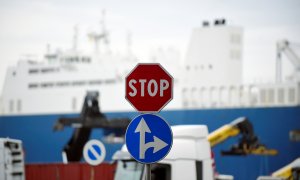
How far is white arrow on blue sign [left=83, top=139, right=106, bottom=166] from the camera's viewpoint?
42.4 ft

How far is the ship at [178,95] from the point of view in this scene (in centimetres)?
2122

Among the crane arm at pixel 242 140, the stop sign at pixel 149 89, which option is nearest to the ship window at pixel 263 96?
the crane arm at pixel 242 140

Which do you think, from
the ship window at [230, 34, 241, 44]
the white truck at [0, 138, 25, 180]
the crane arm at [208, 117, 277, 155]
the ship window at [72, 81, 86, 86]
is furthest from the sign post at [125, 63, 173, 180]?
the ship window at [72, 81, 86, 86]

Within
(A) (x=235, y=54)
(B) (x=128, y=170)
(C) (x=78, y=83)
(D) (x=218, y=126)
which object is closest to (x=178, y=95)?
(A) (x=235, y=54)

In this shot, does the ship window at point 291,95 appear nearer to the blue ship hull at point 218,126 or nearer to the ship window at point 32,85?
the blue ship hull at point 218,126

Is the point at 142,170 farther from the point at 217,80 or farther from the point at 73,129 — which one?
the point at 217,80

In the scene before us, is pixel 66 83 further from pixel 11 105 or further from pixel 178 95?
pixel 178 95

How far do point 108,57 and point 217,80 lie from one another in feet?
20.1

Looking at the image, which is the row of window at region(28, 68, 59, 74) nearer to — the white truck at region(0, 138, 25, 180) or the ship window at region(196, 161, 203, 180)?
the white truck at region(0, 138, 25, 180)

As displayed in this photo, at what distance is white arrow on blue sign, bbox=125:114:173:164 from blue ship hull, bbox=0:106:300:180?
13902mm

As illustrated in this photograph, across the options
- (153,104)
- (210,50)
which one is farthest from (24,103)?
(153,104)

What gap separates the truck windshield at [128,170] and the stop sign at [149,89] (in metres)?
3.84

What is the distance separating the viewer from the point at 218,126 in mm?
21672

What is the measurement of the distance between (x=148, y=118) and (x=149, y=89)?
11.7 inches
